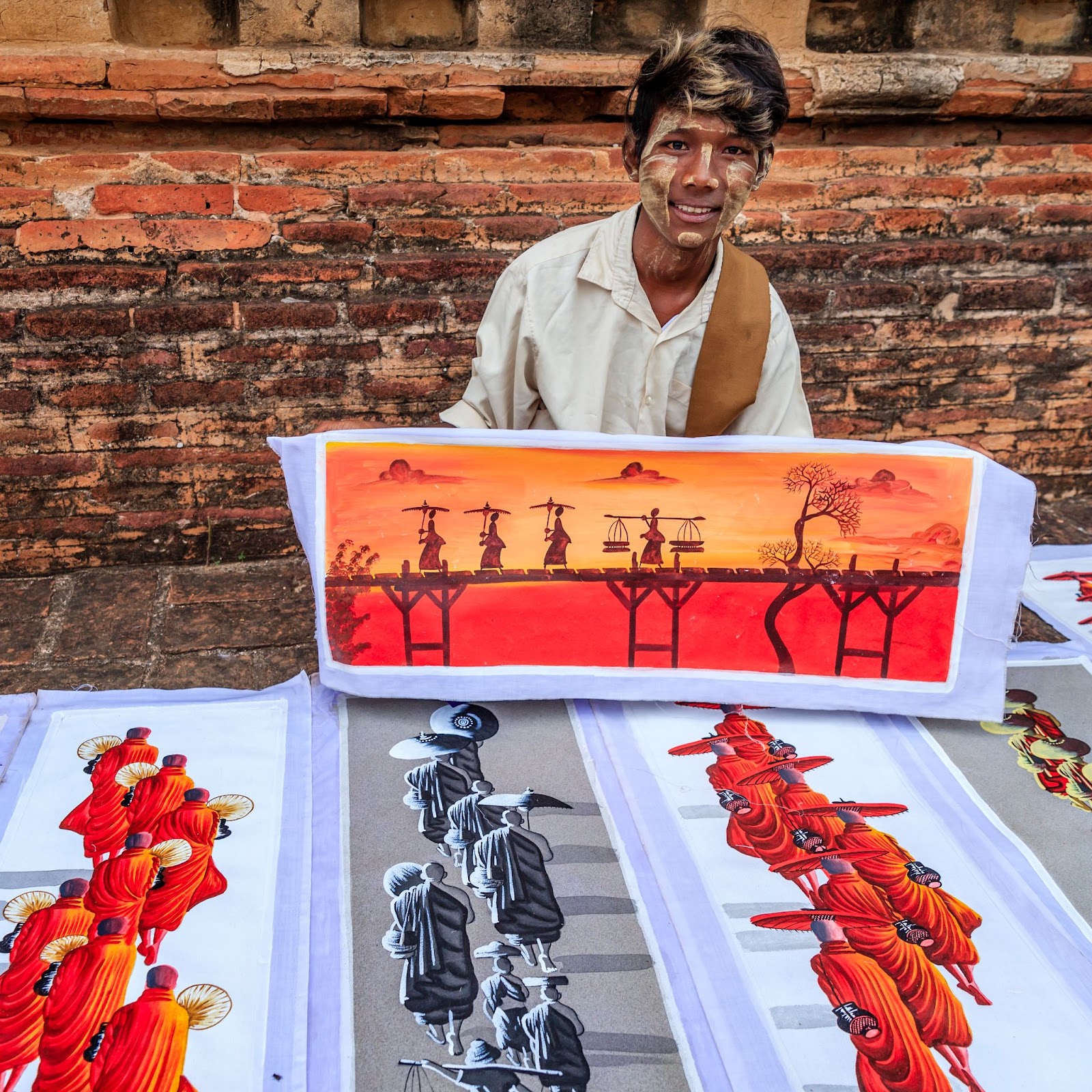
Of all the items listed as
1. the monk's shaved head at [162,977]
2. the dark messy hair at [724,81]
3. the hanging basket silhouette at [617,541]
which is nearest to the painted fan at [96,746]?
the monk's shaved head at [162,977]

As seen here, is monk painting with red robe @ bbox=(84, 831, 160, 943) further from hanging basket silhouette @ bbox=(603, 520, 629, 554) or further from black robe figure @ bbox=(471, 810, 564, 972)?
hanging basket silhouette @ bbox=(603, 520, 629, 554)

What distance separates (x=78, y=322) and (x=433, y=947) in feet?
6.63

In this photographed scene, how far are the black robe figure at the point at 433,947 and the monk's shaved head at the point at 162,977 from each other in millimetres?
304

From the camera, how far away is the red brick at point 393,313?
2.84 meters

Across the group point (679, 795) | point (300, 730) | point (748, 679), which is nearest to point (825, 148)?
point (748, 679)

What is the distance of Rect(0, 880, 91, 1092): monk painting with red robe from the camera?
1303mm

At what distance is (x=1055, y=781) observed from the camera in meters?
1.93

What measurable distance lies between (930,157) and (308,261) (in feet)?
6.43

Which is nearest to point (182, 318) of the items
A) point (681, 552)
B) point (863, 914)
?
point (681, 552)

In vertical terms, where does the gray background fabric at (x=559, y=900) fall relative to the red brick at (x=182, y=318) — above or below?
below

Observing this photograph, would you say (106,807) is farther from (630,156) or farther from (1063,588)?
(1063,588)

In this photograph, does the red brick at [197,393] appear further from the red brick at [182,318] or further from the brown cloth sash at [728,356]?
the brown cloth sash at [728,356]

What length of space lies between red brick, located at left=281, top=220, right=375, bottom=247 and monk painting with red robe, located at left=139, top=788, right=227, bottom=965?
1.66m

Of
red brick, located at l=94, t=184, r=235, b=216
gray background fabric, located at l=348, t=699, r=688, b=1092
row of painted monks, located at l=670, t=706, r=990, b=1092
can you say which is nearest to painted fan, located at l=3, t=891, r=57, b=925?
gray background fabric, located at l=348, t=699, r=688, b=1092
